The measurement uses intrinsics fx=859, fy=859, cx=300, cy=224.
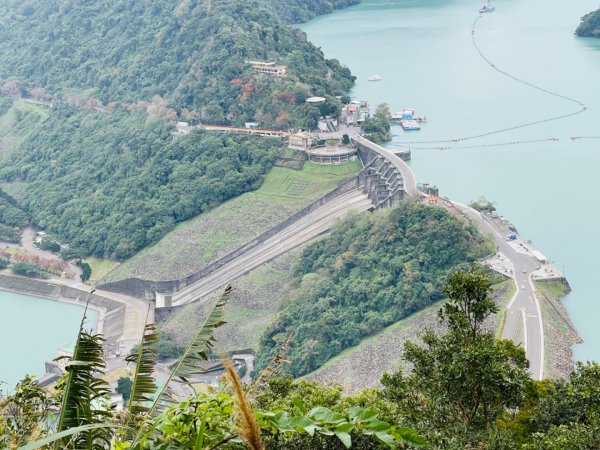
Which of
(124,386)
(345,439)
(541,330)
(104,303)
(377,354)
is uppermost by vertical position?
(104,303)

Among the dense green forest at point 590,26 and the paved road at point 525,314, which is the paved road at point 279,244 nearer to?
the paved road at point 525,314

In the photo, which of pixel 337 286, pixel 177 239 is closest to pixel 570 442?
pixel 337 286

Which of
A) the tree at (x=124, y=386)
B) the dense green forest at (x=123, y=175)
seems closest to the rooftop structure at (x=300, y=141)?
the dense green forest at (x=123, y=175)

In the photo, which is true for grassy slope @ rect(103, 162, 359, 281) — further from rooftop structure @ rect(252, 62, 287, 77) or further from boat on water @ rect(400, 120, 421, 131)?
boat on water @ rect(400, 120, 421, 131)

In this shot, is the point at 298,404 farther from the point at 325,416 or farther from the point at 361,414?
the point at 361,414

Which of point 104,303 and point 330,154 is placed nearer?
point 104,303

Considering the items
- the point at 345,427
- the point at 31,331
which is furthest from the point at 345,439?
the point at 31,331

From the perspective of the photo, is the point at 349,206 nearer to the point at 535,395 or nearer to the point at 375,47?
the point at 535,395
